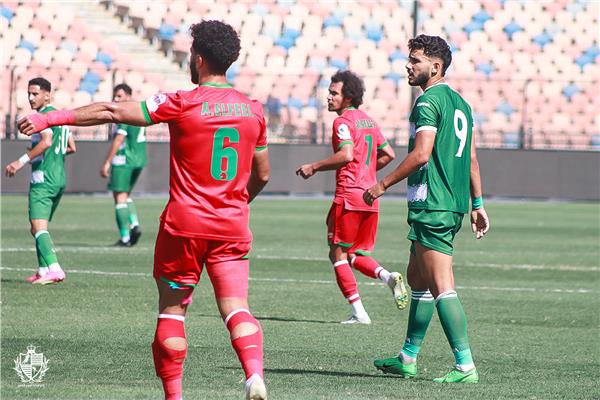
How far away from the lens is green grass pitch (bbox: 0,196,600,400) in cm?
749

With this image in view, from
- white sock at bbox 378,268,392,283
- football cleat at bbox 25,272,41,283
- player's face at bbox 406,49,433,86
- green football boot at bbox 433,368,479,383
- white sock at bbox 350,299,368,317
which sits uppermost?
player's face at bbox 406,49,433,86

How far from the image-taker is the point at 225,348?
898cm

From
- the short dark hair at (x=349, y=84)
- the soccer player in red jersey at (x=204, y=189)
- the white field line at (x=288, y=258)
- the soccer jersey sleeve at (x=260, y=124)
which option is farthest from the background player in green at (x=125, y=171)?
the soccer player in red jersey at (x=204, y=189)

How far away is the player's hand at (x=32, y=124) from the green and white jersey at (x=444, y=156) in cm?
250

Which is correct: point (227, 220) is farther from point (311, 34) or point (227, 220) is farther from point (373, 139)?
point (311, 34)

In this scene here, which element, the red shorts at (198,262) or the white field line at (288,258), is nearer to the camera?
the red shorts at (198,262)

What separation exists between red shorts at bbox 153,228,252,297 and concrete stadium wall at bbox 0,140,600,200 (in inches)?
989

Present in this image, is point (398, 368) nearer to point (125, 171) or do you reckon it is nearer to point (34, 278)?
point (34, 278)

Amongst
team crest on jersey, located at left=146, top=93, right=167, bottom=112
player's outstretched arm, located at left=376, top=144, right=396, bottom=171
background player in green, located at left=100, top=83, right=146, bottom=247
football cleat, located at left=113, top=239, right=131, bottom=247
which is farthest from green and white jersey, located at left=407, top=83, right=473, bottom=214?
football cleat, located at left=113, top=239, right=131, bottom=247

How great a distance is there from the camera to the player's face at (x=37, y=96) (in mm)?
12289

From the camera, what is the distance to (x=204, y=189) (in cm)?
609

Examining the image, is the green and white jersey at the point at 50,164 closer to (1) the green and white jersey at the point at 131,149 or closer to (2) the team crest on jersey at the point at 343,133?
(2) the team crest on jersey at the point at 343,133

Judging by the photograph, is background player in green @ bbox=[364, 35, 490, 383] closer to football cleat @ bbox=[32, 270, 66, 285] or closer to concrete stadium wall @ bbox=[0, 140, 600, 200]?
football cleat @ bbox=[32, 270, 66, 285]

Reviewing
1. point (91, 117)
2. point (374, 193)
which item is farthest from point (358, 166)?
point (91, 117)
